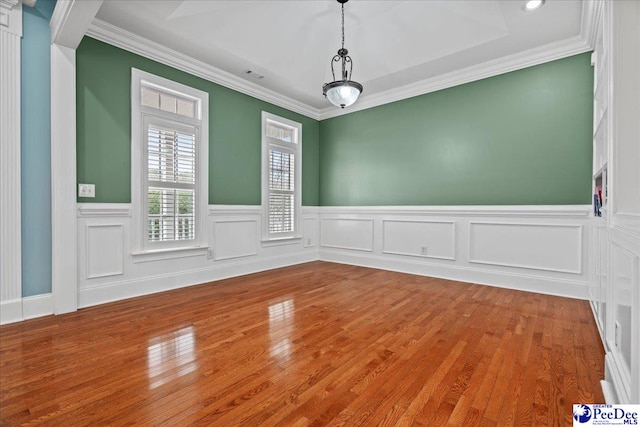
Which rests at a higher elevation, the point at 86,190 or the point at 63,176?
the point at 63,176

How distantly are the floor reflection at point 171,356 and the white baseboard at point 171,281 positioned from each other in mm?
1318

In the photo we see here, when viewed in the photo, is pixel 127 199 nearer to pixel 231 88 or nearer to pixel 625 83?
pixel 231 88

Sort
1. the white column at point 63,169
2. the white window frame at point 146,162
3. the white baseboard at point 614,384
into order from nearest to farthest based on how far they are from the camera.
Result: the white baseboard at point 614,384 → the white column at point 63,169 → the white window frame at point 146,162

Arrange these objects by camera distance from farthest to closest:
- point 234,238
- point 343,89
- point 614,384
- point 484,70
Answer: point 234,238, point 484,70, point 343,89, point 614,384

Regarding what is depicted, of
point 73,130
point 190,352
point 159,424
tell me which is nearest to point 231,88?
point 73,130

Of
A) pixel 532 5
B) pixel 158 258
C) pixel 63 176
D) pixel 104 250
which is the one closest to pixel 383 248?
pixel 158 258

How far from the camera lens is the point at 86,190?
119 inches

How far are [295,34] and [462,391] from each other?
3.80 meters

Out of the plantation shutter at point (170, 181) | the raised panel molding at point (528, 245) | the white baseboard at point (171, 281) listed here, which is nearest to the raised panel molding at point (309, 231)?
the white baseboard at point (171, 281)

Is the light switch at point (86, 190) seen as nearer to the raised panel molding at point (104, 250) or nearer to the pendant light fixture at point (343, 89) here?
the raised panel molding at point (104, 250)

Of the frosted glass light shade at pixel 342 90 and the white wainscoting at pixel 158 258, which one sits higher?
the frosted glass light shade at pixel 342 90

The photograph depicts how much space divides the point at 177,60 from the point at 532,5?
3.86m

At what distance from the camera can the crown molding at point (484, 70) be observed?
3412 millimetres

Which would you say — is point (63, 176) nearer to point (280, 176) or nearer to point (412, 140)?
point (280, 176)
